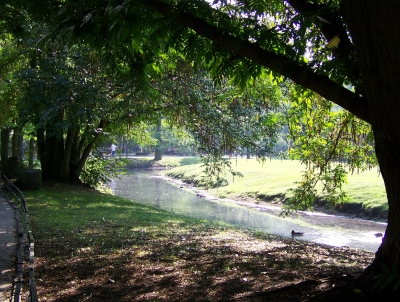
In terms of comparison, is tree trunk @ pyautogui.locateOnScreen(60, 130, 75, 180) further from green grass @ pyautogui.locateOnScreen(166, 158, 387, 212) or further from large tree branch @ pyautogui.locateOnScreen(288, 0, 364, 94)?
large tree branch @ pyautogui.locateOnScreen(288, 0, 364, 94)

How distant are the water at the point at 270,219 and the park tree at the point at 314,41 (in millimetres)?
12224

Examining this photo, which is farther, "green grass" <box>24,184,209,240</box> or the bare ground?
"green grass" <box>24,184,209,240</box>

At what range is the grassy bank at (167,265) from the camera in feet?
18.1

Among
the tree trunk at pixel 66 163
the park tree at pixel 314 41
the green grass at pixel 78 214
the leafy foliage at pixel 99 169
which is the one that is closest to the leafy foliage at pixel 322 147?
the green grass at pixel 78 214

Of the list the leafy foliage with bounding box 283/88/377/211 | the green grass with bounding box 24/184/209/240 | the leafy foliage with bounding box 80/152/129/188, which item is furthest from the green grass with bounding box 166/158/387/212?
the leafy foliage with bounding box 283/88/377/211

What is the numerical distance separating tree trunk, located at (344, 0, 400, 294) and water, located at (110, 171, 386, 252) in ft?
41.3

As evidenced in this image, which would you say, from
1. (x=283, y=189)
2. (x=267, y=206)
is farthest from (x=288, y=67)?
(x=283, y=189)

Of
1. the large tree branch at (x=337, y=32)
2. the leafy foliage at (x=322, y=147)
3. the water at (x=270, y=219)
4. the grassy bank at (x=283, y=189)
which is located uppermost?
the large tree branch at (x=337, y=32)

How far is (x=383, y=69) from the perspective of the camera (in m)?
3.62

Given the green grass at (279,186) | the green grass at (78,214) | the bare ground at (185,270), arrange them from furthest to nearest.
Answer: the green grass at (279,186) < the green grass at (78,214) < the bare ground at (185,270)

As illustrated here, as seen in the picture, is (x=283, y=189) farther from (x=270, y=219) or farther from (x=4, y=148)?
(x=4, y=148)

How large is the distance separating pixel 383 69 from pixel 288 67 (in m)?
1.00

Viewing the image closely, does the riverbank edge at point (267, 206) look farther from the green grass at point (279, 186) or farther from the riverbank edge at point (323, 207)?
the green grass at point (279, 186)

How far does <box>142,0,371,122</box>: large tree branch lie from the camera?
424cm
